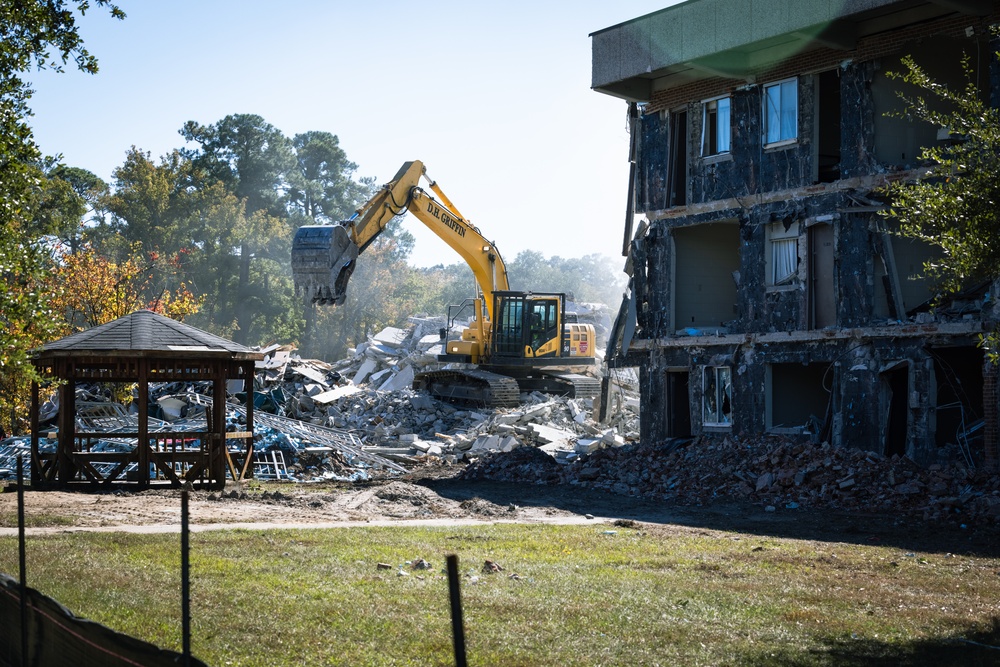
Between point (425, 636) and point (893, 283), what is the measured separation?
651 inches

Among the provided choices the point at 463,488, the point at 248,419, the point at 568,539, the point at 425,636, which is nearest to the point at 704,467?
the point at 463,488

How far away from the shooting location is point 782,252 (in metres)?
25.7

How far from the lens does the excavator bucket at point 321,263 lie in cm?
3109

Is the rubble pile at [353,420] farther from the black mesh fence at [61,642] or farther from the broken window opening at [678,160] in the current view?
the black mesh fence at [61,642]

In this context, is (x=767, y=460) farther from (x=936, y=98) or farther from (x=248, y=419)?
(x=248, y=419)

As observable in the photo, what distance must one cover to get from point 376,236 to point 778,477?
17813mm

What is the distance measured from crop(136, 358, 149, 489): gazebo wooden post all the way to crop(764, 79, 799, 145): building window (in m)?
14.4

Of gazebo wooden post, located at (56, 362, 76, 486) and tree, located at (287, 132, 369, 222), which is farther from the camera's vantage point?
tree, located at (287, 132, 369, 222)

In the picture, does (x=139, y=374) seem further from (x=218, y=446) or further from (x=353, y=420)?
(x=353, y=420)

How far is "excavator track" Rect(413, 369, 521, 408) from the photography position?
38406mm

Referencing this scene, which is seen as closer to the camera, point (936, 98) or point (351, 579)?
point (351, 579)

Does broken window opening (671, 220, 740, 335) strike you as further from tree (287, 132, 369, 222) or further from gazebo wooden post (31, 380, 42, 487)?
tree (287, 132, 369, 222)

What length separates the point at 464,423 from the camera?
37688 mm

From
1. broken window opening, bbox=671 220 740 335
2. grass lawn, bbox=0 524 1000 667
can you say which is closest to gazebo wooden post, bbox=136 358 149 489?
grass lawn, bbox=0 524 1000 667
